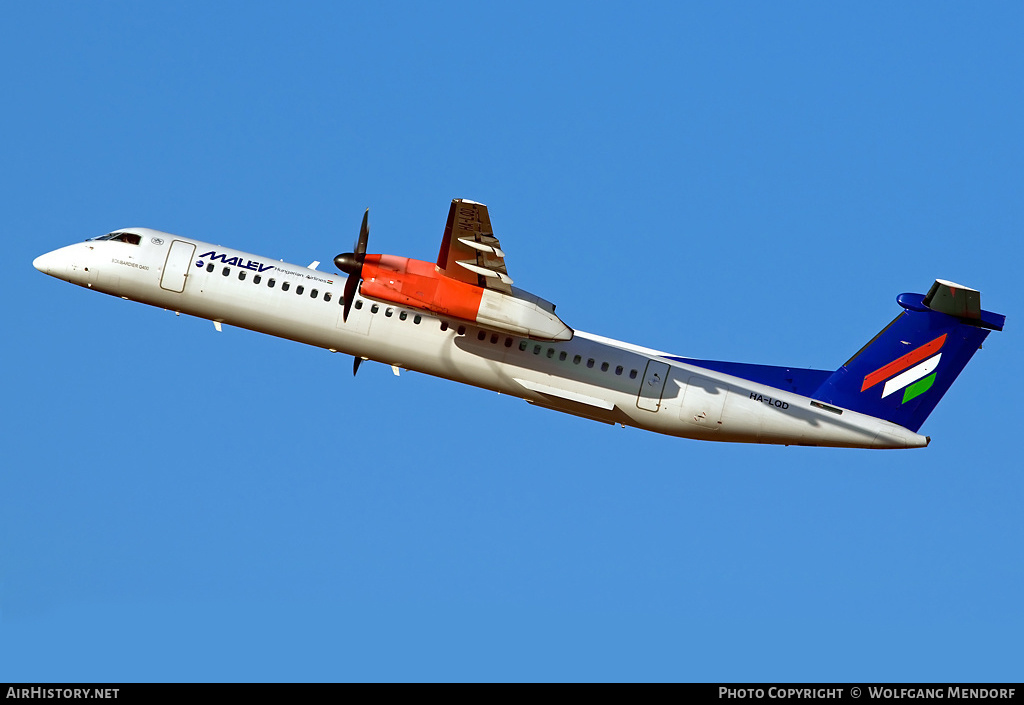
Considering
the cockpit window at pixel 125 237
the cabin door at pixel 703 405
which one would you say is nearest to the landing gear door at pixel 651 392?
the cabin door at pixel 703 405

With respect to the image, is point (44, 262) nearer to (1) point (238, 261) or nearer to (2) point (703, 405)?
(1) point (238, 261)

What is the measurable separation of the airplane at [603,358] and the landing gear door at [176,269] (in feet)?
0.09

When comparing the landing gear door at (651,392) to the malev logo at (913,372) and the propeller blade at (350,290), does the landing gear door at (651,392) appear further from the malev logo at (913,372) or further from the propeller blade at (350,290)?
the propeller blade at (350,290)

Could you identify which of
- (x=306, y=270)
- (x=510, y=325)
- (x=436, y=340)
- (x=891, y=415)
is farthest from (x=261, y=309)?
(x=891, y=415)

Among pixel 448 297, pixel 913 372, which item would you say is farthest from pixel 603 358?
pixel 913 372

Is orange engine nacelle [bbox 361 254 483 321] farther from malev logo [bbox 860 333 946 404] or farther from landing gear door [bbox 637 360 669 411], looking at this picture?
malev logo [bbox 860 333 946 404]

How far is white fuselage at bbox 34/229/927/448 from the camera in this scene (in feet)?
105

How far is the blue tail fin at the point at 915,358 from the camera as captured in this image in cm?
3147

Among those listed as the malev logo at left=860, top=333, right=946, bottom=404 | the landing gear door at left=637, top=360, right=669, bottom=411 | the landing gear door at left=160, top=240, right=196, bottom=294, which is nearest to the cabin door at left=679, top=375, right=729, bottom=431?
the landing gear door at left=637, top=360, right=669, bottom=411

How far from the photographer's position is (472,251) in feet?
98.5

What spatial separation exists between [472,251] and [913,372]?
12534mm

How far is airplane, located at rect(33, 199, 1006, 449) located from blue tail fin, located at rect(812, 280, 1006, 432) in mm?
28
